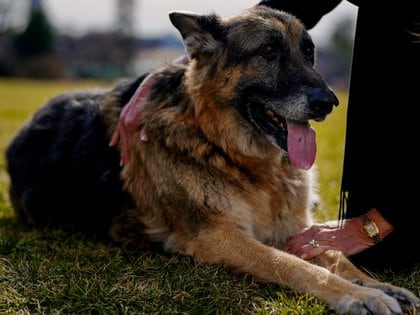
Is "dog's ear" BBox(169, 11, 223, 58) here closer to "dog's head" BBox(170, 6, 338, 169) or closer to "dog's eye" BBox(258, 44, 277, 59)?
"dog's head" BBox(170, 6, 338, 169)

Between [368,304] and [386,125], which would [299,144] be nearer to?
[386,125]

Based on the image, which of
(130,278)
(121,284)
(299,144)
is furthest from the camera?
(299,144)

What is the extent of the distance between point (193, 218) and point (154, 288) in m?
0.76

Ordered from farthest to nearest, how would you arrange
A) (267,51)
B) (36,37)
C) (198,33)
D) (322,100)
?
(36,37) < (198,33) < (267,51) < (322,100)

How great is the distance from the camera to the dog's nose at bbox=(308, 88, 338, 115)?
4.14 metres

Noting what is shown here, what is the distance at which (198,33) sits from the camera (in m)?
4.61

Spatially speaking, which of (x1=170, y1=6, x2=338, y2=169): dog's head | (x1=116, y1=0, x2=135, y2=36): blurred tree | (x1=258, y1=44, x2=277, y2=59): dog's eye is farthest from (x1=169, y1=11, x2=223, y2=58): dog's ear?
(x1=116, y1=0, x2=135, y2=36): blurred tree

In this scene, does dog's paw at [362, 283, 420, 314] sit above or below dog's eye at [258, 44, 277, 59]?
below

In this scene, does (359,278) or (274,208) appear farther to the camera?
(274,208)

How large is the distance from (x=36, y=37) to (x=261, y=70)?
59.9 metres

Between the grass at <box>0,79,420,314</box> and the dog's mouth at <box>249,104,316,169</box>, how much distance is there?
0.94 m

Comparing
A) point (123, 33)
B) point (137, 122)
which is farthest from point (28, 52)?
point (137, 122)

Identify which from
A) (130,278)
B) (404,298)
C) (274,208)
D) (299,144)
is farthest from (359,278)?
(130,278)

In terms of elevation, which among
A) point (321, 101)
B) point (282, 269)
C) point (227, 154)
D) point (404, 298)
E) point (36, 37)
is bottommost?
point (36, 37)
